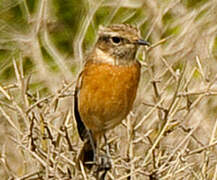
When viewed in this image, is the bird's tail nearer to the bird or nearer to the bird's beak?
the bird

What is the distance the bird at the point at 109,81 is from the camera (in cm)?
578

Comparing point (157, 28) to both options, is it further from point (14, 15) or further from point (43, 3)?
point (14, 15)

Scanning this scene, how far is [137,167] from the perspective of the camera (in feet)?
15.4

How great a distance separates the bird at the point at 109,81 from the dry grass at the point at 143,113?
137mm

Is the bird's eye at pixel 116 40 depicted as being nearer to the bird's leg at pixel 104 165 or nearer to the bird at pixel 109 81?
the bird at pixel 109 81

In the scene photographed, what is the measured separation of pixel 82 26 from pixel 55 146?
12.6ft

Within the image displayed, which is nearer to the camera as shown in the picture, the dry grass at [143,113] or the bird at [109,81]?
the dry grass at [143,113]

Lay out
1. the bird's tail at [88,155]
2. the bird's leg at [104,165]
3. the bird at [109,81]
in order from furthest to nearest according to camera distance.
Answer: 1. the bird at [109,81]
2. the bird's tail at [88,155]
3. the bird's leg at [104,165]

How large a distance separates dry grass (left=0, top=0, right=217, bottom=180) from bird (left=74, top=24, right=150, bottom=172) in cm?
14

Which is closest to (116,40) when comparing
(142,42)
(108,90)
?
(142,42)

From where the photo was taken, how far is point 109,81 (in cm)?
588

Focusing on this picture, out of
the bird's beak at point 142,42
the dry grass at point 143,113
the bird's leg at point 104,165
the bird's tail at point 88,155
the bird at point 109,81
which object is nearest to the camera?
the dry grass at point 143,113

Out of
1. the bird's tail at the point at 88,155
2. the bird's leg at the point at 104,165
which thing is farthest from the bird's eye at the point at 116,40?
the bird's leg at the point at 104,165

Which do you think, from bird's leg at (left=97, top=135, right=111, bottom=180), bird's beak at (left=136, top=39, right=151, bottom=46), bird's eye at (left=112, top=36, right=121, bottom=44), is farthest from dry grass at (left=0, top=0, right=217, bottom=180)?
bird's eye at (left=112, top=36, right=121, bottom=44)
